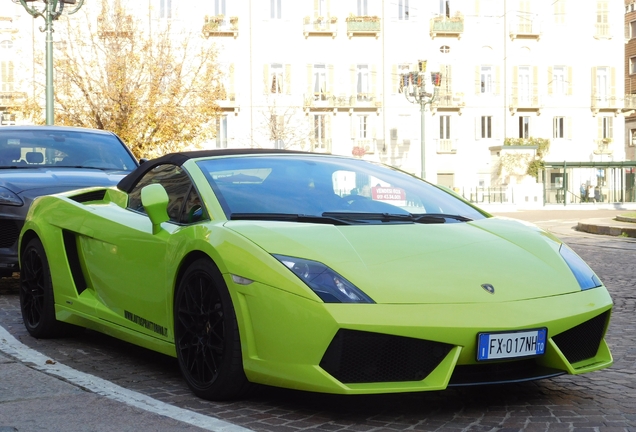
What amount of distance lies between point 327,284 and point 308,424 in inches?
22.9

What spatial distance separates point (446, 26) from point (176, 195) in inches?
2049

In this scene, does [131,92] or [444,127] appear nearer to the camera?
[131,92]

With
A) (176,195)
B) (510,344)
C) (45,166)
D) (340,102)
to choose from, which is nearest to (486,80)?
(340,102)

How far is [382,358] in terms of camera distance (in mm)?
3998

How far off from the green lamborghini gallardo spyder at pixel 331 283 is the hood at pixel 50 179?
121 inches

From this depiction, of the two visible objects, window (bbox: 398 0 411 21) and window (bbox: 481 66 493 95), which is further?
window (bbox: 481 66 493 95)

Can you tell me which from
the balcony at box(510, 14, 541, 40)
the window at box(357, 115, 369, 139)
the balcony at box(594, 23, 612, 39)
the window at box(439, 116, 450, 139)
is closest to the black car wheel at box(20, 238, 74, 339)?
the window at box(357, 115, 369, 139)

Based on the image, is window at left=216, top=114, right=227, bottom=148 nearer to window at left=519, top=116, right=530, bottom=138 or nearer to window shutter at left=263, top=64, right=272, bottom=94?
window shutter at left=263, top=64, right=272, bottom=94

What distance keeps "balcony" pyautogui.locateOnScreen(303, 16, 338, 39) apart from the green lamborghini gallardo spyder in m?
50.1

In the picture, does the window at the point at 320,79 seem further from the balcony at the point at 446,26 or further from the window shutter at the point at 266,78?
the balcony at the point at 446,26

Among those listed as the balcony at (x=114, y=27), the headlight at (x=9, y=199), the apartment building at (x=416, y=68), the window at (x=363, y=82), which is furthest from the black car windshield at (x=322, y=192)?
the window at (x=363, y=82)

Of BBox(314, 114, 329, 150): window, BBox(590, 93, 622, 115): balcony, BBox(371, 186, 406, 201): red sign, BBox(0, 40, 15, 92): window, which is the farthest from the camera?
BBox(590, 93, 622, 115): balcony

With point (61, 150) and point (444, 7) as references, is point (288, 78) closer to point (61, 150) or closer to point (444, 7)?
point (444, 7)

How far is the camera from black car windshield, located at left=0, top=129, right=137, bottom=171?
986cm
